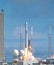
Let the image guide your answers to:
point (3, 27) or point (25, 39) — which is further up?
point (3, 27)

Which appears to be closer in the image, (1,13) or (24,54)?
(1,13)

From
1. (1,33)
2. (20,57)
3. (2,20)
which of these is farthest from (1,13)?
(20,57)

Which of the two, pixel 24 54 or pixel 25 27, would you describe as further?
pixel 24 54

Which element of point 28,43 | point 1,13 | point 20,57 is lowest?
point 20,57

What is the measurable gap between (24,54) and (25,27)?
2.41 m

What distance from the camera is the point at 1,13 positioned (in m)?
12.1

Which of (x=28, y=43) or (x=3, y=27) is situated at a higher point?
(x=3, y=27)

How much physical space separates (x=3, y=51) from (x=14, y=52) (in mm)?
800

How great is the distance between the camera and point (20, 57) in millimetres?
12781

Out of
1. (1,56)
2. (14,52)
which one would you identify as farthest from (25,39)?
(1,56)

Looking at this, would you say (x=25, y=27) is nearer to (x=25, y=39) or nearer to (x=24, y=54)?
(x=25, y=39)

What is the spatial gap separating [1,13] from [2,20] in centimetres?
→ 77

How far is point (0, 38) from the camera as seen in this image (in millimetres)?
12898

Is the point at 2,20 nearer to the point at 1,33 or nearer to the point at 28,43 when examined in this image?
the point at 1,33
